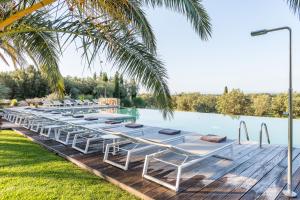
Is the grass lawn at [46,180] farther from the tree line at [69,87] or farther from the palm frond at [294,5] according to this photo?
the tree line at [69,87]

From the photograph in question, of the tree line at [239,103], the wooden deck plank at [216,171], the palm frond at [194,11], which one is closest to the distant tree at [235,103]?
the tree line at [239,103]

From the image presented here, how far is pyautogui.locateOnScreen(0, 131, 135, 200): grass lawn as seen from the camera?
3381mm

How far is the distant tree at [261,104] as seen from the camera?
14.1m

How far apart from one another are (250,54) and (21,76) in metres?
18.4

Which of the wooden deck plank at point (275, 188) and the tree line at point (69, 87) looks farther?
the tree line at point (69, 87)

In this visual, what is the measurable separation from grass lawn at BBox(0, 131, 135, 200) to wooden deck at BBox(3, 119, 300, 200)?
193 millimetres

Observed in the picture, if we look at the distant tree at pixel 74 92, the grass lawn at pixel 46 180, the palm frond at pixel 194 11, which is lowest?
the grass lawn at pixel 46 180

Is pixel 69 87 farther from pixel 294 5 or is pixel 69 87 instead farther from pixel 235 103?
pixel 294 5

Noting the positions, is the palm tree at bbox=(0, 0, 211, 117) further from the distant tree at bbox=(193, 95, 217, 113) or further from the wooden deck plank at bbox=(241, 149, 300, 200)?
the distant tree at bbox=(193, 95, 217, 113)

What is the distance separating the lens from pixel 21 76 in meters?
19.9

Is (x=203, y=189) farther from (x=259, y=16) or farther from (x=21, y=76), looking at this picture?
(x=21, y=76)

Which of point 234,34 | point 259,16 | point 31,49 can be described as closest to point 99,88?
point 234,34

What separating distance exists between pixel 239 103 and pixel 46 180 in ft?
45.3

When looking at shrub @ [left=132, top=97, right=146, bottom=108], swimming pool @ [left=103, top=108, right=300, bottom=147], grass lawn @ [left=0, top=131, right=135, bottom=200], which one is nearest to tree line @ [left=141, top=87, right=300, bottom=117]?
swimming pool @ [left=103, top=108, right=300, bottom=147]
